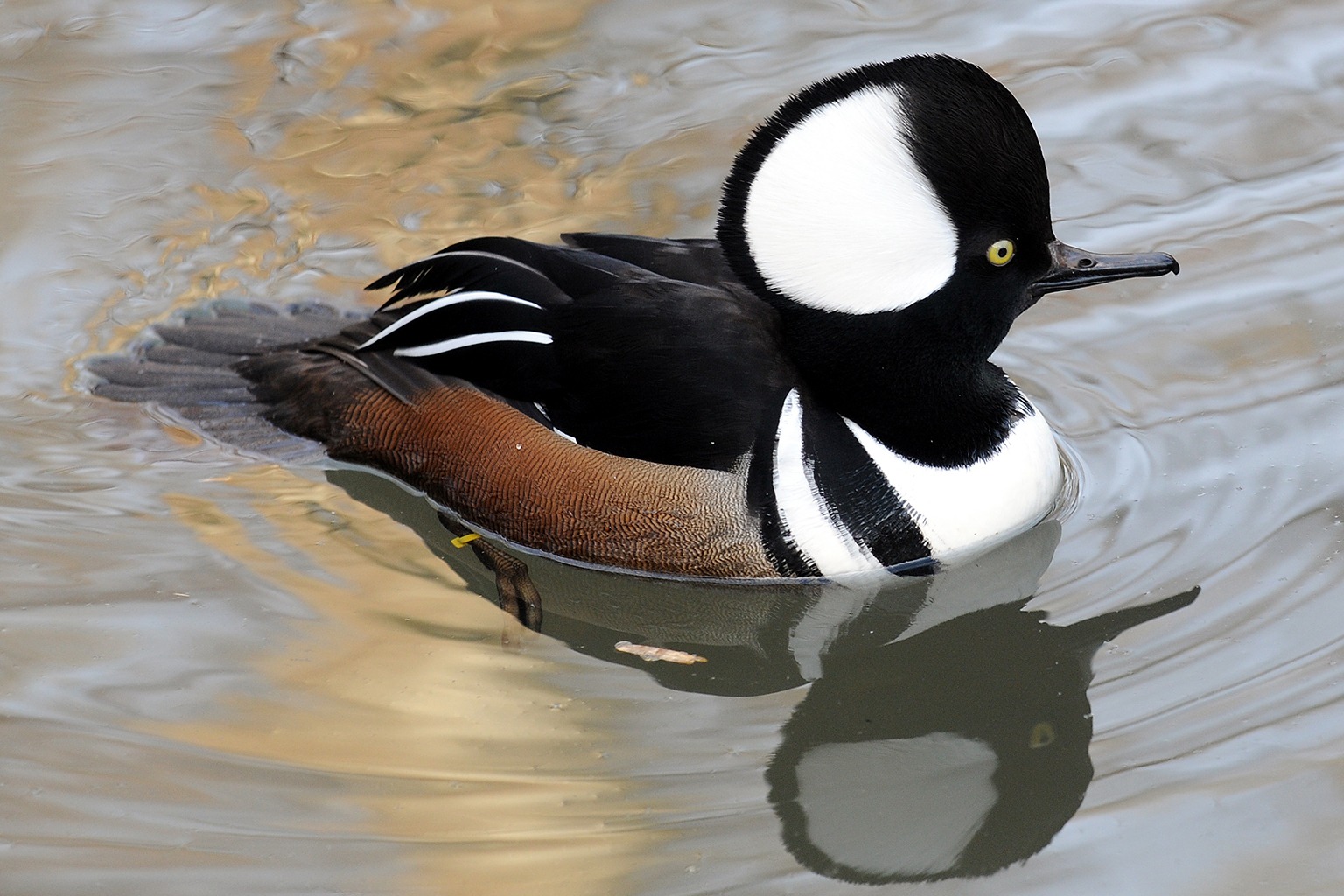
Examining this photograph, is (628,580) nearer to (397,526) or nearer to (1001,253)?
(397,526)

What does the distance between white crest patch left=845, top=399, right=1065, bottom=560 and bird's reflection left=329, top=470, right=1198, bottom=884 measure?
0.12 m

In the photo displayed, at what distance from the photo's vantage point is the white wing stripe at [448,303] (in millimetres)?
4880

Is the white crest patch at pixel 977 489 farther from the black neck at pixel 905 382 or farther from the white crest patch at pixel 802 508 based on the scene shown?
the white crest patch at pixel 802 508

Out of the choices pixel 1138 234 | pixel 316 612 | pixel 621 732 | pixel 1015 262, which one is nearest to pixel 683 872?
pixel 621 732

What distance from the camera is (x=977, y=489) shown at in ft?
15.8

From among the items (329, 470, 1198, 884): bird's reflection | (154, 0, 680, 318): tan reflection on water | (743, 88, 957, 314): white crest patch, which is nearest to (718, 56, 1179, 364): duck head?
(743, 88, 957, 314): white crest patch

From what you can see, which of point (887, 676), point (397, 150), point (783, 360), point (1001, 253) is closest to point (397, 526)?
point (783, 360)

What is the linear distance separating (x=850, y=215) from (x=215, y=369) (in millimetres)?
2594

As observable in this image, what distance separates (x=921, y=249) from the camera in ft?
14.3

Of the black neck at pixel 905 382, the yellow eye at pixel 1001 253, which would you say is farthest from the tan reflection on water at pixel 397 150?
the yellow eye at pixel 1001 253

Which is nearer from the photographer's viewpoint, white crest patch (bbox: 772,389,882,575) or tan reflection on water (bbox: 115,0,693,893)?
tan reflection on water (bbox: 115,0,693,893)

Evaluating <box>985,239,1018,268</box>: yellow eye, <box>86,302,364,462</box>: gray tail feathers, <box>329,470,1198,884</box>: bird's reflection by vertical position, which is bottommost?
<box>329,470,1198,884</box>: bird's reflection

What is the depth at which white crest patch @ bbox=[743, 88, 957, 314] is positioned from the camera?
13.9 feet

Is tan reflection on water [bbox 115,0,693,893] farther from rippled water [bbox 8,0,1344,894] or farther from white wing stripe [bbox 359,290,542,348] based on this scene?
white wing stripe [bbox 359,290,542,348]
